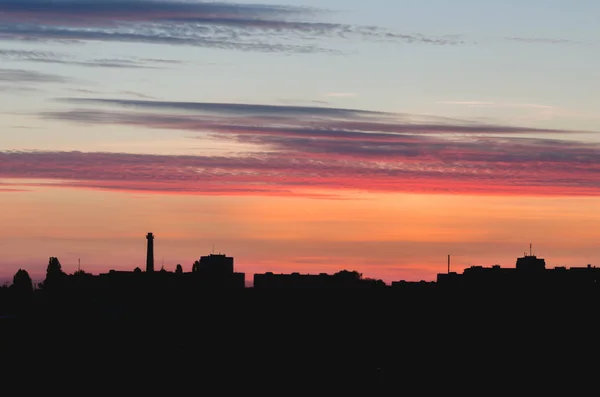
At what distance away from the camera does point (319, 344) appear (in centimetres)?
12838

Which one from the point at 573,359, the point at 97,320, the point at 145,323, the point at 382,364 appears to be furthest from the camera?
the point at 145,323

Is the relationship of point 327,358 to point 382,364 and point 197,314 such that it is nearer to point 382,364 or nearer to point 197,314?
point 382,364

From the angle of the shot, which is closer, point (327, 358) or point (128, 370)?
point (128, 370)

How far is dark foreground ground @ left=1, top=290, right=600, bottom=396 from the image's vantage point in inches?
3656

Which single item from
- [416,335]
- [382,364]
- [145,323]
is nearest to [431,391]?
[382,364]

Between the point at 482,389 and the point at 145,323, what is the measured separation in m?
58.0

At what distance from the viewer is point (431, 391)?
301 ft

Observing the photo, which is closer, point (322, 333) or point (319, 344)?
point (319, 344)

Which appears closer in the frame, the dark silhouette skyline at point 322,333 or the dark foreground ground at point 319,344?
the dark foreground ground at point 319,344

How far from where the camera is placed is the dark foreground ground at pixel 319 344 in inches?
3656

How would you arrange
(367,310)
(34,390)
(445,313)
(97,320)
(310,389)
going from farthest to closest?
(367,310)
(445,313)
(97,320)
(310,389)
(34,390)

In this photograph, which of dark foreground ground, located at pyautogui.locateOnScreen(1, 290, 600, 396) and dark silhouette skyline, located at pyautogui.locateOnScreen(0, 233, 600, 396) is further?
dark silhouette skyline, located at pyautogui.locateOnScreen(0, 233, 600, 396)

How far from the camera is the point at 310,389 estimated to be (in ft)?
296

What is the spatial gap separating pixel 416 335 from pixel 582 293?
45580 mm
